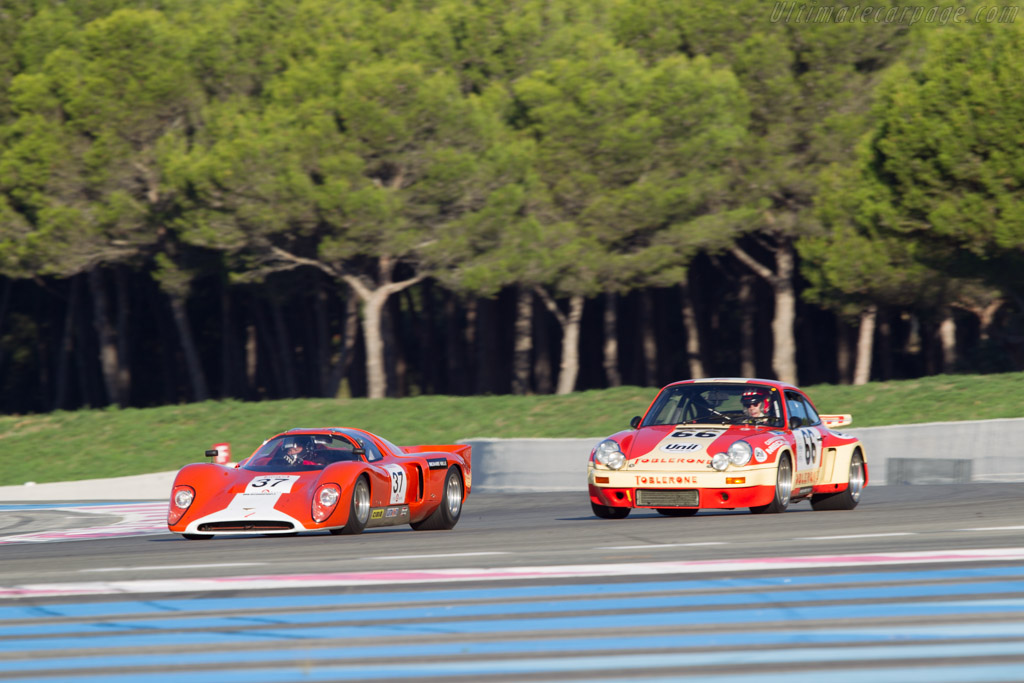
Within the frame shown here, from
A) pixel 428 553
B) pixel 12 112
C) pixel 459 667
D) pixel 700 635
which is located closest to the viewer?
pixel 459 667

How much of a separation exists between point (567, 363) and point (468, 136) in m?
6.96

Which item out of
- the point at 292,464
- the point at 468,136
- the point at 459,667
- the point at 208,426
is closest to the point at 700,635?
the point at 459,667

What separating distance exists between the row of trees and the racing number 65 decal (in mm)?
19618

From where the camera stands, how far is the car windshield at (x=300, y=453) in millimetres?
11914

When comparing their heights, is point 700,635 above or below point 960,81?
below

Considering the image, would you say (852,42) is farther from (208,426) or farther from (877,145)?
(208,426)

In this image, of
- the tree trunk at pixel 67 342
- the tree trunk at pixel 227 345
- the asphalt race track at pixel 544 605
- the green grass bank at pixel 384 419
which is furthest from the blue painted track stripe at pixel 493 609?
the tree trunk at pixel 67 342

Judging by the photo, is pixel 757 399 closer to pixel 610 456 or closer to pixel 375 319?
pixel 610 456

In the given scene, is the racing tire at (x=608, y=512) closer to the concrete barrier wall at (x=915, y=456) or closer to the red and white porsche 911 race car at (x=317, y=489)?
the red and white porsche 911 race car at (x=317, y=489)

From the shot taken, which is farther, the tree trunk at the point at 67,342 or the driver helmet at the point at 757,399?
the tree trunk at the point at 67,342

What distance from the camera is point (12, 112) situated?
35375mm

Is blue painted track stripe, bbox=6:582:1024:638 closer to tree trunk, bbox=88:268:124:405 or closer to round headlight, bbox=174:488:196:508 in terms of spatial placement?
round headlight, bbox=174:488:196:508

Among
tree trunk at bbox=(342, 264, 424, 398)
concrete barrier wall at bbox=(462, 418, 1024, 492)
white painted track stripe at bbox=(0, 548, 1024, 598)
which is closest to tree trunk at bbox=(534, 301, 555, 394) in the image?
tree trunk at bbox=(342, 264, 424, 398)

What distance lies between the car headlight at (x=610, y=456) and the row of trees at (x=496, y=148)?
1822 centimetres
